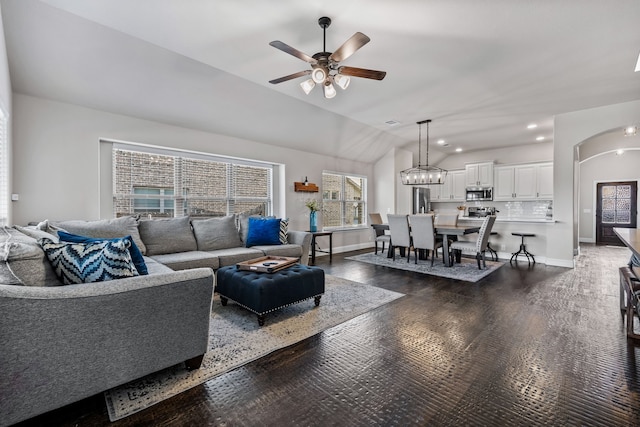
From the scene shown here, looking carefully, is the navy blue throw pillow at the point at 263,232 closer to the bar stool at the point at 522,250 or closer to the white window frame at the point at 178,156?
the white window frame at the point at 178,156

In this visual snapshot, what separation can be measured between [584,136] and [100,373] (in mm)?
7135

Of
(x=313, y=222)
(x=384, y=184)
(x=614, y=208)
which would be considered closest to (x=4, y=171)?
(x=313, y=222)

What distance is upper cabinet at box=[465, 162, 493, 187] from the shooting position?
7.99m

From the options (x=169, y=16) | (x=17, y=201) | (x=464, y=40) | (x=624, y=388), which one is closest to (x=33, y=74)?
(x=17, y=201)

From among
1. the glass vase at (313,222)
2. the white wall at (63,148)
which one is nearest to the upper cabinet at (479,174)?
the glass vase at (313,222)

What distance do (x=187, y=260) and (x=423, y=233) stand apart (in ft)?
12.9

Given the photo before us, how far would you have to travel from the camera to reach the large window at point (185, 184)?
13.3ft

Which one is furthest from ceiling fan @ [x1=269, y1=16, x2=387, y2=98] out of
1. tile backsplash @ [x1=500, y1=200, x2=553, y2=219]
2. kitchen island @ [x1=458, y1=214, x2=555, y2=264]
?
tile backsplash @ [x1=500, y1=200, x2=553, y2=219]

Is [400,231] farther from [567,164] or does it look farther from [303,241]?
[567,164]

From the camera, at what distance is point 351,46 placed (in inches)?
93.0

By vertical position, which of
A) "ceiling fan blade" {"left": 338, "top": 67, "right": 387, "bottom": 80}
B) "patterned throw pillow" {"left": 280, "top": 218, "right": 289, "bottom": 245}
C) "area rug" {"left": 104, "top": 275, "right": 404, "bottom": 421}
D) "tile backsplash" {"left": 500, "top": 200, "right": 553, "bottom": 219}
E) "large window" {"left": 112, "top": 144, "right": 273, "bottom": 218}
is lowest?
"area rug" {"left": 104, "top": 275, "right": 404, "bottom": 421}

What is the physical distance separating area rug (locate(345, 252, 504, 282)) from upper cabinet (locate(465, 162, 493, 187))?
3.07 metres

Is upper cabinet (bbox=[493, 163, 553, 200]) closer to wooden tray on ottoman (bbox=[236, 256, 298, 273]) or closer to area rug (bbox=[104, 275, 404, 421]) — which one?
area rug (bbox=[104, 275, 404, 421])

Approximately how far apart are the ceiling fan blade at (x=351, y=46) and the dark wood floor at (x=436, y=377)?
2.41 m
